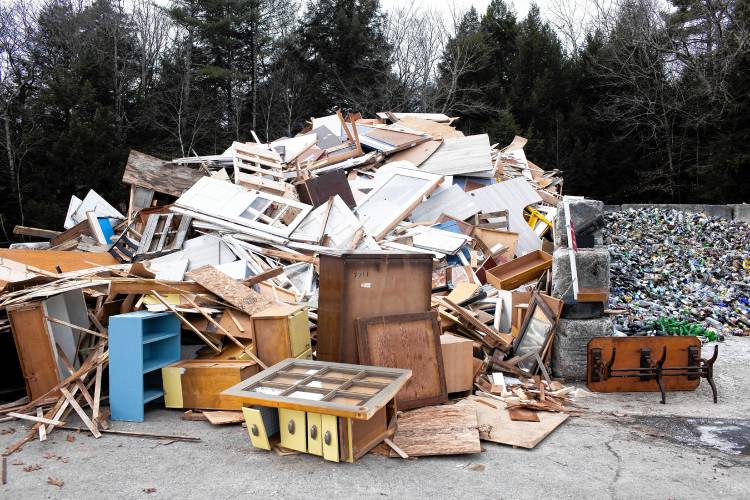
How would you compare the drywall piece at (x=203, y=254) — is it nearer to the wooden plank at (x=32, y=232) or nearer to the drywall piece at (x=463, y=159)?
the wooden plank at (x=32, y=232)

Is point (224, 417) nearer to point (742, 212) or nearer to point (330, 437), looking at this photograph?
point (330, 437)

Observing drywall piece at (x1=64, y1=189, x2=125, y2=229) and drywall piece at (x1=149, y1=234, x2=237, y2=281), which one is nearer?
drywall piece at (x1=149, y1=234, x2=237, y2=281)

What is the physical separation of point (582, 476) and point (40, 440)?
395 cm

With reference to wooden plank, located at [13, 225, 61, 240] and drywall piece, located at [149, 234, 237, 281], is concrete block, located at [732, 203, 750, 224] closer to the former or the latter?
drywall piece, located at [149, 234, 237, 281]

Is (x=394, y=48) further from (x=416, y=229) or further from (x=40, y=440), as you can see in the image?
(x=40, y=440)

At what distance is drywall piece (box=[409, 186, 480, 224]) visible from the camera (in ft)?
33.6

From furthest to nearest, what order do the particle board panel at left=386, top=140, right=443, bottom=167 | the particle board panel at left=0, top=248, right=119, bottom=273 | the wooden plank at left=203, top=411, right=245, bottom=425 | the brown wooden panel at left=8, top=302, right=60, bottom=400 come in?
1. the particle board panel at left=386, top=140, right=443, bottom=167
2. the particle board panel at left=0, top=248, right=119, bottom=273
3. the brown wooden panel at left=8, top=302, right=60, bottom=400
4. the wooden plank at left=203, top=411, right=245, bottom=425

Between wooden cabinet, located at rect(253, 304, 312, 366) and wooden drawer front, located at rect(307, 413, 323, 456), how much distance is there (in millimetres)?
1255

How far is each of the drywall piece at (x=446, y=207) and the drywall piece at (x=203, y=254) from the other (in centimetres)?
314

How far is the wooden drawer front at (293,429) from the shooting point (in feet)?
13.9

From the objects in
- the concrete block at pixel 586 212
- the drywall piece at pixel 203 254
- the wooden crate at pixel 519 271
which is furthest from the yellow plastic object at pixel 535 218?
the drywall piece at pixel 203 254

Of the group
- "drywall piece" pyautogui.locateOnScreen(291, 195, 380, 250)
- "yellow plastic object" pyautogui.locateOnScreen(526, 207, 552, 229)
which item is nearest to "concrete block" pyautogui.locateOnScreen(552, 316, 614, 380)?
"drywall piece" pyautogui.locateOnScreen(291, 195, 380, 250)

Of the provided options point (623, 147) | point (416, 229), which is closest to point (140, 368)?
point (416, 229)

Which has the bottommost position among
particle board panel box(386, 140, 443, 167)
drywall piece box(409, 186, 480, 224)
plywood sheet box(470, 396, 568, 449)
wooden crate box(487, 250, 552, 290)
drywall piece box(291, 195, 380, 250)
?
plywood sheet box(470, 396, 568, 449)
